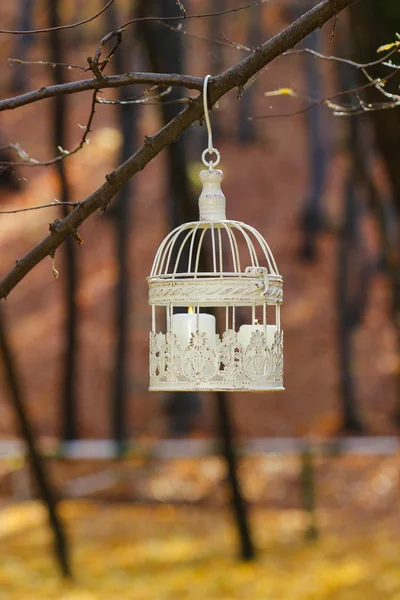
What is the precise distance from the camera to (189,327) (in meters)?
2.85

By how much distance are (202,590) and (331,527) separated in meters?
3.22

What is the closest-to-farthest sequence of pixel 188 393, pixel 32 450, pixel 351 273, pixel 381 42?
pixel 381 42, pixel 32 450, pixel 188 393, pixel 351 273

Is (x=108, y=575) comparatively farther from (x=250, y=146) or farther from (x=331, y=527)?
(x=250, y=146)

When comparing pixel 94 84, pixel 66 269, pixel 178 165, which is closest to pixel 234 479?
pixel 178 165

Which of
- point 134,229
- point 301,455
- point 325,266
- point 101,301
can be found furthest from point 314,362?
point 301,455

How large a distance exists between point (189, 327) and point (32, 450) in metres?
6.74

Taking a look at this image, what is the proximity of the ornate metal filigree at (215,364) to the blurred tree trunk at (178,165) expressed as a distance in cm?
459

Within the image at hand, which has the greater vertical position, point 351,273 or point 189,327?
point 351,273

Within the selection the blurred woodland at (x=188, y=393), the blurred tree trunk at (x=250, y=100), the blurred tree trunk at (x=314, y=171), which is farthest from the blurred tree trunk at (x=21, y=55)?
the blurred tree trunk at (x=314, y=171)

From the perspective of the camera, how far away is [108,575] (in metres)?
10.1

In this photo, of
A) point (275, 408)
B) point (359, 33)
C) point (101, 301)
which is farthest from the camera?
point (101, 301)

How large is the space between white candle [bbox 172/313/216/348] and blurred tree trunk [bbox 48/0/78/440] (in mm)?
9424

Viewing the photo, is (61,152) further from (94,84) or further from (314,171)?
(314,171)

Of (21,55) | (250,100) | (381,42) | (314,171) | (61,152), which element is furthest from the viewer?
(21,55)
